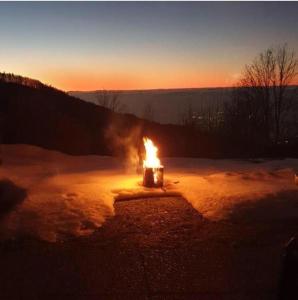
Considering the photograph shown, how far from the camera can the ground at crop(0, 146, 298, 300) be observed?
5.02m

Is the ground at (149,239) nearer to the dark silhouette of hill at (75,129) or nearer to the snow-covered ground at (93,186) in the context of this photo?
the snow-covered ground at (93,186)

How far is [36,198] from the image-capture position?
29.6 ft

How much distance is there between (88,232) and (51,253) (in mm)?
1023

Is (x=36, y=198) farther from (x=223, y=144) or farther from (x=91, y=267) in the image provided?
(x=223, y=144)

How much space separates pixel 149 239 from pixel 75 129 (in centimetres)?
1265

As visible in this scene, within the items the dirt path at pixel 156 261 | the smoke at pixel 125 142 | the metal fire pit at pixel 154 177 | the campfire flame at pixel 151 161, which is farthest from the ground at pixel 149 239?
the smoke at pixel 125 142

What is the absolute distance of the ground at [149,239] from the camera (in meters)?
5.02

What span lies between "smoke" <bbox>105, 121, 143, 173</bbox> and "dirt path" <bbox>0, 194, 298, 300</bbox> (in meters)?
7.38

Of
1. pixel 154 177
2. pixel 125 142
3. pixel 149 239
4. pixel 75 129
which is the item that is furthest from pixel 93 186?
pixel 125 142

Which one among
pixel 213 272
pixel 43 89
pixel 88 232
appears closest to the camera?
pixel 213 272

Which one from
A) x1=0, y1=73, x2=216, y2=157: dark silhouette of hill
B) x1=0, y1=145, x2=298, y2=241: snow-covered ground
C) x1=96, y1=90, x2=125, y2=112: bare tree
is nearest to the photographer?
x1=0, y1=145, x2=298, y2=241: snow-covered ground

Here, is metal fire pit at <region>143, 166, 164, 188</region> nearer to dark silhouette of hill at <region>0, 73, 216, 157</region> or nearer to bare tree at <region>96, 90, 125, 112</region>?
dark silhouette of hill at <region>0, 73, 216, 157</region>

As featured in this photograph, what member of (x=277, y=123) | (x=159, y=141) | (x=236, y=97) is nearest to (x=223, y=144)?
(x=159, y=141)

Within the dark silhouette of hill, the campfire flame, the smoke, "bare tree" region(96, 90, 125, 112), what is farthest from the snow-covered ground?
"bare tree" region(96, 90, 125, 112)
